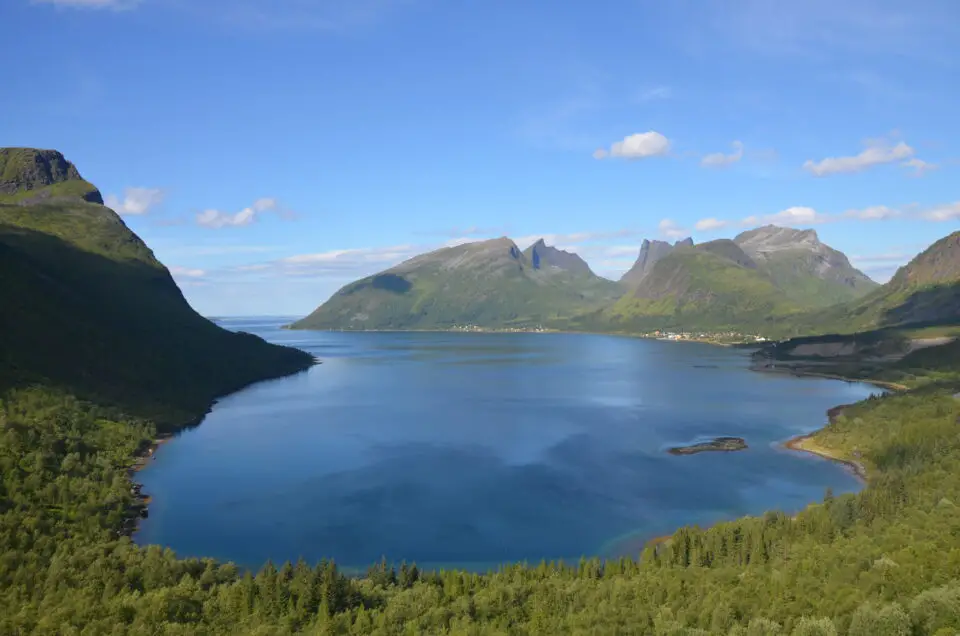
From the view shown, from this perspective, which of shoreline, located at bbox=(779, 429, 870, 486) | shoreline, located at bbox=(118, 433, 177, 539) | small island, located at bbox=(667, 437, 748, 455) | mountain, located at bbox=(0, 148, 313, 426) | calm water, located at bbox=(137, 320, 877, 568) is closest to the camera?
calm water, located at bbox=(137, 320, 877, 568)

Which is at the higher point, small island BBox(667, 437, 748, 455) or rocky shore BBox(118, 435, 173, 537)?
rocky shore BBox(118, 435, 173, 537)

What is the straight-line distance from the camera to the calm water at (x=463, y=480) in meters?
77.6

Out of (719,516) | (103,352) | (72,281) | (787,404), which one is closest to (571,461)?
(719,516)

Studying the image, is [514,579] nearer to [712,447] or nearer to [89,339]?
[712,447]

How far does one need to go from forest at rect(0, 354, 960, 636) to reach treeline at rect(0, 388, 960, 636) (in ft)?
0.47

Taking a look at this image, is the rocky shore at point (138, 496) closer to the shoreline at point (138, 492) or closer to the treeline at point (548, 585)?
the shoreline at point (138, 492)

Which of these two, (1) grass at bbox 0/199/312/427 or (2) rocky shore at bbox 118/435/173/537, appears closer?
(2) rocky shore at bbox 118/435/173/537

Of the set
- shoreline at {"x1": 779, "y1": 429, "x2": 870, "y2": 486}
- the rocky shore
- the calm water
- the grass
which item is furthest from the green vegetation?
the grass

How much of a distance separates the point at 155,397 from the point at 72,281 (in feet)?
160

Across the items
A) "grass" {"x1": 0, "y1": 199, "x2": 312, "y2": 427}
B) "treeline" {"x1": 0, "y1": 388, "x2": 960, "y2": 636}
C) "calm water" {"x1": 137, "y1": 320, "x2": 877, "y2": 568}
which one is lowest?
"calm water" {"x1": 137, "y1": 320, "x2": 877, "y2": 568}

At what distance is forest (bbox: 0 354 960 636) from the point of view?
46.7 meters

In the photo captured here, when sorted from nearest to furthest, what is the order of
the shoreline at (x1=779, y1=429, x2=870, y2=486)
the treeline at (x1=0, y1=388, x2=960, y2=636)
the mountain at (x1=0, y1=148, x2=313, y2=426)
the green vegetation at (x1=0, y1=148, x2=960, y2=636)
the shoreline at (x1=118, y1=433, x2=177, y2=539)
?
the treeline at (x1=0, y1=388, x2=960, y2=636) < the green vegetation at (x1=0, y1=148, x2=960, y2=636) < the shoreline at (x1=118, y1=433, x2=177, y2=539) < the shoreline at (x1=779, y1=429, x2=870, y2=486) < the mountain at (x1=0, y1=148, x2=313, y2=426)

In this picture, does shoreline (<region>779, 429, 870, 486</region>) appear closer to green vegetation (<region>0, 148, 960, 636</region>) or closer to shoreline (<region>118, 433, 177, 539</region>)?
green vegetation (<region>0, 148, 960, 636</region>)

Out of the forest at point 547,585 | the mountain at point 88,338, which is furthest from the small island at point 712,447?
the mountain at point 88,338
